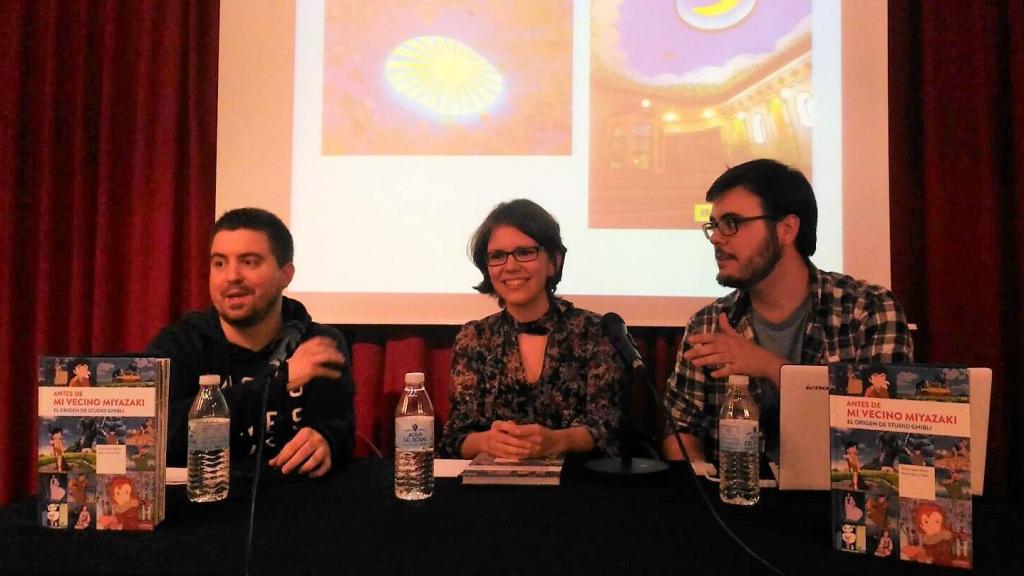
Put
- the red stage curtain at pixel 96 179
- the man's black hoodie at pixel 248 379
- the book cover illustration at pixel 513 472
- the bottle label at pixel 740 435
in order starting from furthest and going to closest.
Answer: the red stage curtain at pixel 96 179 < the man's black hoodie at pixel 248 379 < the book cover illustration at pixel 513 472 < the bottle label at pixel 740 435

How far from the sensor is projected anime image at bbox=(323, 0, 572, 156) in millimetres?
2535

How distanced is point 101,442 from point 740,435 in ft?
3.30

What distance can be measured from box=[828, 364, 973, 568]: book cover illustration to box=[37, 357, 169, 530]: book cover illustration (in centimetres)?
100

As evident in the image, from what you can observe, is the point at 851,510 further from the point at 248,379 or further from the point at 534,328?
the point at 248,379

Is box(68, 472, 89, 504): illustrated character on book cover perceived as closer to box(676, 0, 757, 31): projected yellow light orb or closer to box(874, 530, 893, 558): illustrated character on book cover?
box(874, 530, 893, 558): illustrated character on book cover

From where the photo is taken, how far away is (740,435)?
112 cm

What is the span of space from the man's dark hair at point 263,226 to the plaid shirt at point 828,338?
1.12 meters

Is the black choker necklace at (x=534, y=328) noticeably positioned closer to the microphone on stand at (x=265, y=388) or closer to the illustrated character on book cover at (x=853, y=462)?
the microphone on stand at (x=265, y=388)

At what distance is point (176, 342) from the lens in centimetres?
167

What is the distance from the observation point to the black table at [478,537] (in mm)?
835

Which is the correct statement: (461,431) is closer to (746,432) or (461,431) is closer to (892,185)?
(746,432)

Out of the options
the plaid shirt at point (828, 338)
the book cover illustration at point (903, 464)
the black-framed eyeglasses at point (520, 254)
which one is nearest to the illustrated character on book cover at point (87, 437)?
the book cover illustration at point (903, 464)

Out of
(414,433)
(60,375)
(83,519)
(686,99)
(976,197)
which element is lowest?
(83,519)

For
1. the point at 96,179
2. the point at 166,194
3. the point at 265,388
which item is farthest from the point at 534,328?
the point at 96,179
